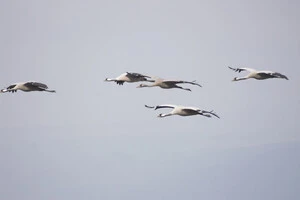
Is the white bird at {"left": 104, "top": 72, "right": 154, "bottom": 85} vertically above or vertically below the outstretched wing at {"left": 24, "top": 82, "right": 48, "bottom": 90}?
above

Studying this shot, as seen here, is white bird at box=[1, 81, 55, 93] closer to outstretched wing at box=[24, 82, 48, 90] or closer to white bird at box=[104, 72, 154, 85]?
outstretched wing at box=[24, 82, 48, 90]

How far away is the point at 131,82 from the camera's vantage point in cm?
5653

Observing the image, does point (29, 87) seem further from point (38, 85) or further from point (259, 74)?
point (259, 74)

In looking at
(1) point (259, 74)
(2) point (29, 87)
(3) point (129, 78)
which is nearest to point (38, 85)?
(2) point (29, 87)

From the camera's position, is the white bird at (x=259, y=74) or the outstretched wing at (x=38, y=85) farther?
the white bird at (x=259, y=74)

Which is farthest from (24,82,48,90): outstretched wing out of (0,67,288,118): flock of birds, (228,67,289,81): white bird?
(228,67,289,81): white bird

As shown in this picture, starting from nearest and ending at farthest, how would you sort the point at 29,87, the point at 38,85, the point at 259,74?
the point at 38,85, the point at 29,87, the point at 259,74

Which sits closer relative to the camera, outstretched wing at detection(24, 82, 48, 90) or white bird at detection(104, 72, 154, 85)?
outstretched wing at detection(24, 82, 48, 90)

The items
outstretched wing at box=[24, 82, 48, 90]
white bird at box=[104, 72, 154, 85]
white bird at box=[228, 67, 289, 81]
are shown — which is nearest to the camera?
outstretched wing at box=[24, 82, 48, 90]

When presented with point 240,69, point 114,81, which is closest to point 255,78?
point 240,69

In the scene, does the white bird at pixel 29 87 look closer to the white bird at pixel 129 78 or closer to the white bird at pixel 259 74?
the white bird at pixel 129 78

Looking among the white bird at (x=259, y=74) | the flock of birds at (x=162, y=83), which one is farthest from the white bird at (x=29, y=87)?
the white bird at (x=259, y=74)

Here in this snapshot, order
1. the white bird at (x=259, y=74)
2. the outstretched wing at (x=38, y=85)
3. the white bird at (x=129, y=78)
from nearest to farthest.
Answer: the outstretched wing at (x=38, y=85)
the white bird at (x=259, y=74)
the white bird at (x=129, y=78)

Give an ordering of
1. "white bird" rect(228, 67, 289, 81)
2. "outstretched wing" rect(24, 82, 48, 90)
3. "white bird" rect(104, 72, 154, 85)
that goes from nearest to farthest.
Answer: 1. "outstretched wing" rect(24, 82, 48, 90)
2. "white bird" rect(228, 67, 289, 81)
3. "white bird" rect(104, 72, 154, 85)
